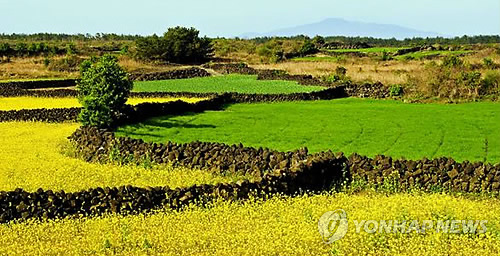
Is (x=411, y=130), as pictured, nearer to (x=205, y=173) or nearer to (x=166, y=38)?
(x=205, y=173)

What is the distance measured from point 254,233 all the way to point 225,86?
37.1 m

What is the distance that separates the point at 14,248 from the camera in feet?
39.3

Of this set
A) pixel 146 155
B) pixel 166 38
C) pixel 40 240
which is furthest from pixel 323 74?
pixel 40 240

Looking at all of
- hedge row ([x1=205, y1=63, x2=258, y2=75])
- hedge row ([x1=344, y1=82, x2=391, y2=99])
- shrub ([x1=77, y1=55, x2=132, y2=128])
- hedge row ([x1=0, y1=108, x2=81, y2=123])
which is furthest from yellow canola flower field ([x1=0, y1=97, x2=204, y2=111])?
hedge row ([x1=205, y1=63, x2=258, y2=75])

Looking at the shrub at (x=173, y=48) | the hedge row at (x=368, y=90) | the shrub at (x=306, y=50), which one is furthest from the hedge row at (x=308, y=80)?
the shrub at (x=306, y=50)

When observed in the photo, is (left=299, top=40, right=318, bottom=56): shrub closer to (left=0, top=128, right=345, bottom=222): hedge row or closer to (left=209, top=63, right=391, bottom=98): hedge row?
(left=209, top=63, right=391, bottom=98): hedge row

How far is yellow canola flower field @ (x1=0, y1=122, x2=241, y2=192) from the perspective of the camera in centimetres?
1892

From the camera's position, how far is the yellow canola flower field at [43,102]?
1565 inches

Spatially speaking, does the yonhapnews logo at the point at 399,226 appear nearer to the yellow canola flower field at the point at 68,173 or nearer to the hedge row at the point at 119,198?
the hedge row at the point at 119,198

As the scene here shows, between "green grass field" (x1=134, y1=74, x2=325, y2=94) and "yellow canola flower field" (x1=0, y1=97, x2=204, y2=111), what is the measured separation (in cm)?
495

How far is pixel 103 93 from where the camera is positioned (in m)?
29.2

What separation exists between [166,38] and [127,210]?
6418 cm

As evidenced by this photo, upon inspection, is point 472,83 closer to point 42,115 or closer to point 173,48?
point 42,115

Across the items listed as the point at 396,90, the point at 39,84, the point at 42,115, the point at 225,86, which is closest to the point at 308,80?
the point at 225,86
